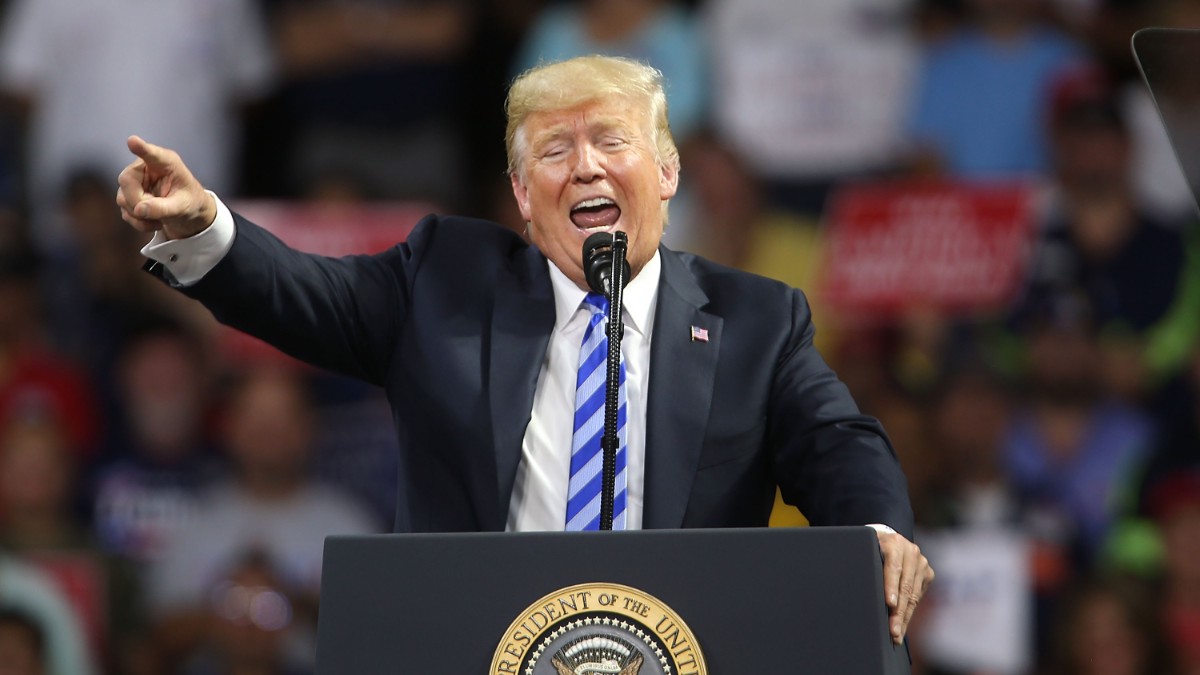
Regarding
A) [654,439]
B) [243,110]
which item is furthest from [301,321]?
[243,110]

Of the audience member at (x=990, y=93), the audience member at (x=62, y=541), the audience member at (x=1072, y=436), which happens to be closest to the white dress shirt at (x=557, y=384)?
the audience member at (x=1072, y=436)

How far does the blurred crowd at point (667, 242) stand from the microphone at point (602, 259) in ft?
11.1

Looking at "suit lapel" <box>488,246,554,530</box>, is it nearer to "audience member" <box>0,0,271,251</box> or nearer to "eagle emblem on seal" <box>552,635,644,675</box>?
"eagle emblem on seal" <box>552,635,644,675</box>

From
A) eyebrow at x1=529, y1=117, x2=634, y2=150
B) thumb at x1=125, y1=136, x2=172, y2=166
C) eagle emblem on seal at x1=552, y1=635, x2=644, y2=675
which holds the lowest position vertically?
eagle emblem on seal at x1=552, y1=635, x2=644, y2=675

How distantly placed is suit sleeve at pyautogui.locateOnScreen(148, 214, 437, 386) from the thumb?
17 centimetres

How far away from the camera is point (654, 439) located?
2135 millimetres

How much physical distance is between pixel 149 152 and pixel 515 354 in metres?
0.55

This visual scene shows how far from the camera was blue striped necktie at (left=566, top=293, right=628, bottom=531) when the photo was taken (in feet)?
6.90

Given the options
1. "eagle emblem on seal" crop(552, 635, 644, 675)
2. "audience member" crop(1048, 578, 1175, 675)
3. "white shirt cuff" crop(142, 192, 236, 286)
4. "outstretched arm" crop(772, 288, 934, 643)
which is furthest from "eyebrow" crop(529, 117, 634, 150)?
"audience member" crop(1048, 578, 1175, 675)

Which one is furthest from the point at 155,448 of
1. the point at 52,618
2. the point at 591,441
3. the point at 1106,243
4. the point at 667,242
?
Answer: the point at 591,441

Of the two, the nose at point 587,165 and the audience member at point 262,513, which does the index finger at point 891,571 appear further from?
the audience member at point 262,513

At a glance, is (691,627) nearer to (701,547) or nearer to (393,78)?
(701,547)

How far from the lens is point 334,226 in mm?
5988

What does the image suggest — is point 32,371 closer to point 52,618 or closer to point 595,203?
point 52,618
